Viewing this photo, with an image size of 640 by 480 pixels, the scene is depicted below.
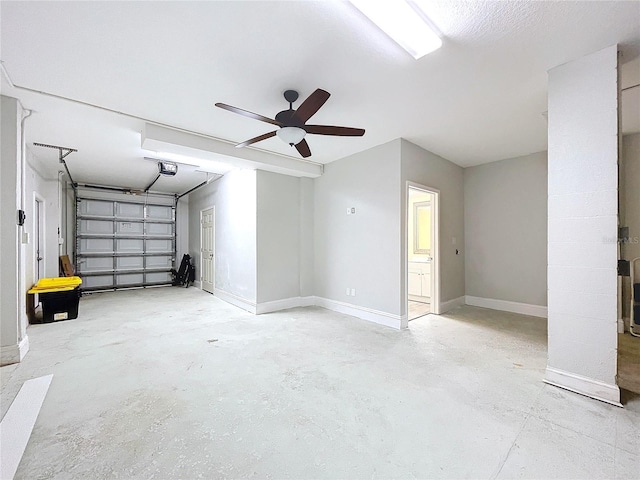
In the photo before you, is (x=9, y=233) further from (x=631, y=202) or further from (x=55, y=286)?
(x=631, y=202)

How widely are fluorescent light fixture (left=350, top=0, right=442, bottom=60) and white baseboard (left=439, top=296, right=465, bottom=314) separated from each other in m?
3.83

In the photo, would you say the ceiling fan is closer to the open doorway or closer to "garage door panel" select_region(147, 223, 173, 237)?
the open doorway

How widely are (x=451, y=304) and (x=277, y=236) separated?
11.0 feet

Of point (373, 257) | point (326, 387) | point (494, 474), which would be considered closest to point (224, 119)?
point (373, 257)

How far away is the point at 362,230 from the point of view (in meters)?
4.40

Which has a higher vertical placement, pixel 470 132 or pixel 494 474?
pixel 470 132

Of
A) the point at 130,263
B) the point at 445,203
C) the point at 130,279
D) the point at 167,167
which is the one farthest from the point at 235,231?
the point at 130,279

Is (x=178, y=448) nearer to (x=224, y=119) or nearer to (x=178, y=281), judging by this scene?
(x=224, y=119)

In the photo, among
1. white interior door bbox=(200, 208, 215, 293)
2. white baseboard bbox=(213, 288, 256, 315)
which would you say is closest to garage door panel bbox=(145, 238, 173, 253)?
white interior door bbox=(200, 208, 215, 293)

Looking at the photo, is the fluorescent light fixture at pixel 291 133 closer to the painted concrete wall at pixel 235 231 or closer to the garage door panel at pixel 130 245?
the painted concrete wall at pixel 235 231

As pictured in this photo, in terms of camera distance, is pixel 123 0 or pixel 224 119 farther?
pixel 224 119

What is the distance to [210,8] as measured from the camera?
1.72 metres

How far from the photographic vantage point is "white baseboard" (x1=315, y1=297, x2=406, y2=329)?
3922 millimetres

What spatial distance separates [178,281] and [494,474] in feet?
26.7
